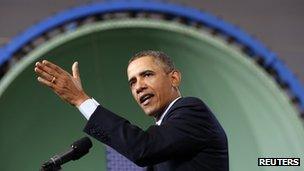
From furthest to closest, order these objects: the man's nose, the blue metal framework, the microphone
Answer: the blue metal framework
the man's nose
the microphone

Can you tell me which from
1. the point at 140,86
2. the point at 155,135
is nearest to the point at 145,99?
the point at 140,86

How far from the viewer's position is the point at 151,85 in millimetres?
1089

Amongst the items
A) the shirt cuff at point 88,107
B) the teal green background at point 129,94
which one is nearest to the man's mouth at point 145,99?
the shirt cuff at point 88,107

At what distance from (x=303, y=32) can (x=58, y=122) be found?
66 centimetres

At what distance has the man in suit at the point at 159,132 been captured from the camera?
3.20 ft

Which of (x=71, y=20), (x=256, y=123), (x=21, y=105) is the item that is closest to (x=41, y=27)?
(x=71, y=20)

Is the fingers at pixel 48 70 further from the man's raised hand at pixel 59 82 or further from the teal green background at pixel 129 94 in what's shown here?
the teal green background at pixel 129 94

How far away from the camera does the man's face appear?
109 centimetres

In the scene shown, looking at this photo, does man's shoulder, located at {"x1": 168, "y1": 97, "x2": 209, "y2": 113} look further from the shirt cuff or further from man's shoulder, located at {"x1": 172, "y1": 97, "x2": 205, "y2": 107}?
the shirt cuff

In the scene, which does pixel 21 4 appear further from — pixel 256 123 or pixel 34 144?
pixel 256 123

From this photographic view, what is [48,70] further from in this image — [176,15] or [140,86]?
[176,15]

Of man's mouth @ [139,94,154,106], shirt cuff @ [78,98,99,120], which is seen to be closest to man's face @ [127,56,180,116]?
man's mouth @ [139,94,154,106]

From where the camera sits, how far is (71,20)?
124 centimetres

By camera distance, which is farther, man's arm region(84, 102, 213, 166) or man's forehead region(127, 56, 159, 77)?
man's forehead region(127, 56, 159, 77)
